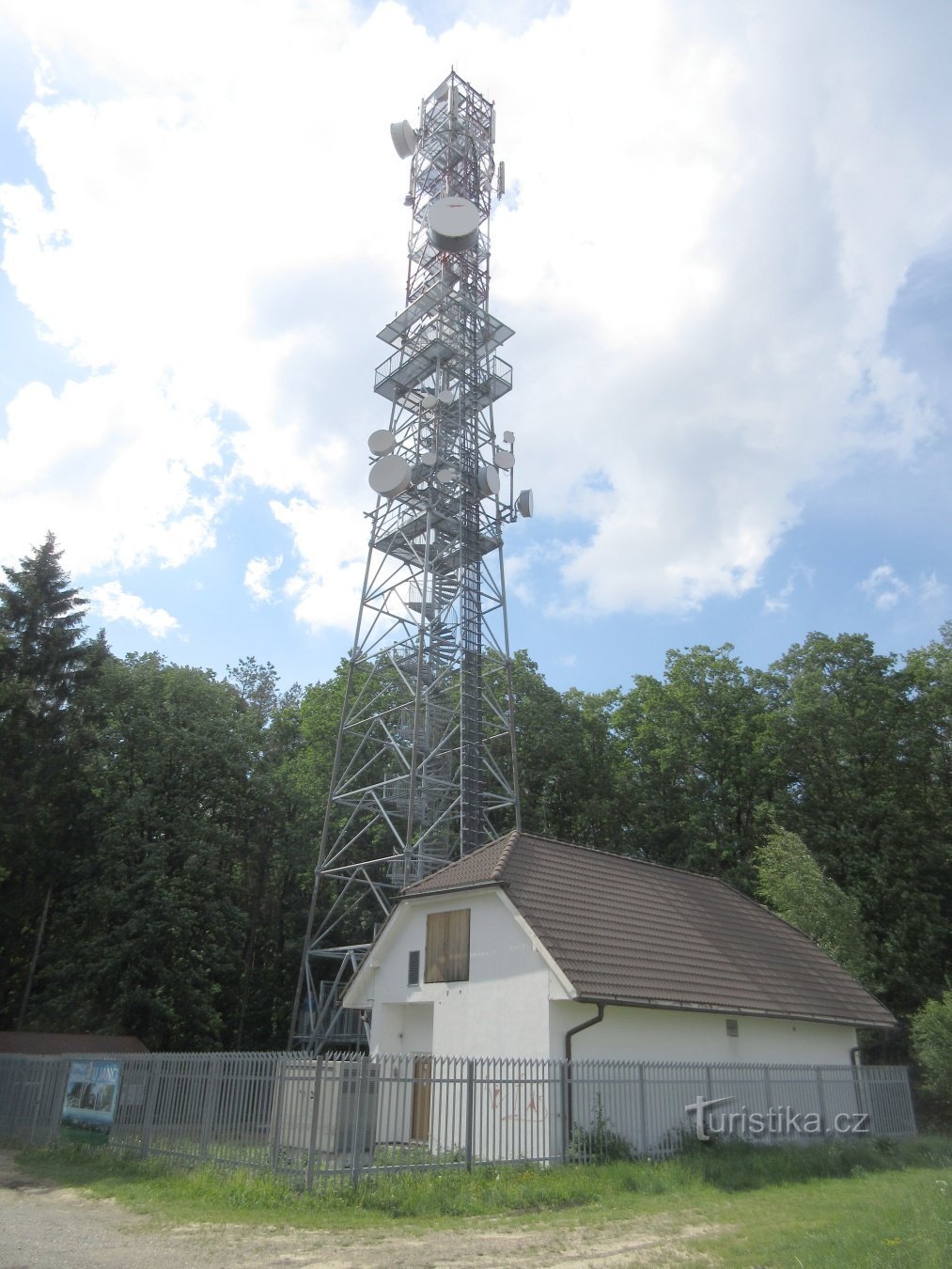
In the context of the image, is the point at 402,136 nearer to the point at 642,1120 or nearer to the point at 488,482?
the point at 488,482

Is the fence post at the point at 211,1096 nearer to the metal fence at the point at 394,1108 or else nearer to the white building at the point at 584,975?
the metal fence at the point at 394,1108

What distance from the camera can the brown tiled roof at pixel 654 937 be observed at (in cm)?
1722

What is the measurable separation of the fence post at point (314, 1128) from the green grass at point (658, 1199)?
8.0 inches

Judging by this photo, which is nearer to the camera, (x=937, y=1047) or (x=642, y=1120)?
(x=642, y=1120)

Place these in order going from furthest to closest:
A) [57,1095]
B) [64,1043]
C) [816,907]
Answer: [816,907] < [64,1043] < [57,1095]

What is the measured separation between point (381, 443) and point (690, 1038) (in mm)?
18576

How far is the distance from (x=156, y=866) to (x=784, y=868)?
764 inches

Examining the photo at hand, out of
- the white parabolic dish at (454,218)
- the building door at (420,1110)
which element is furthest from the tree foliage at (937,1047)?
the white parabolic dish at (454,218)

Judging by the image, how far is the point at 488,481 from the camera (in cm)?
2948

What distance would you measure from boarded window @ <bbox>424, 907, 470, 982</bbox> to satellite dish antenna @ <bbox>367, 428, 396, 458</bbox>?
14.8m

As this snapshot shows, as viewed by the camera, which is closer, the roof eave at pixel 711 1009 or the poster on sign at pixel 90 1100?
the roof eave at pixel 711 1009

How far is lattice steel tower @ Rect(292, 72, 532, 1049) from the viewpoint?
2686 cm

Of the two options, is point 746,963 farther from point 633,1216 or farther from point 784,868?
point 633,1216

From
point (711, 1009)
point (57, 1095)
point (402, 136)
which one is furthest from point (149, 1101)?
point (402, 136)
